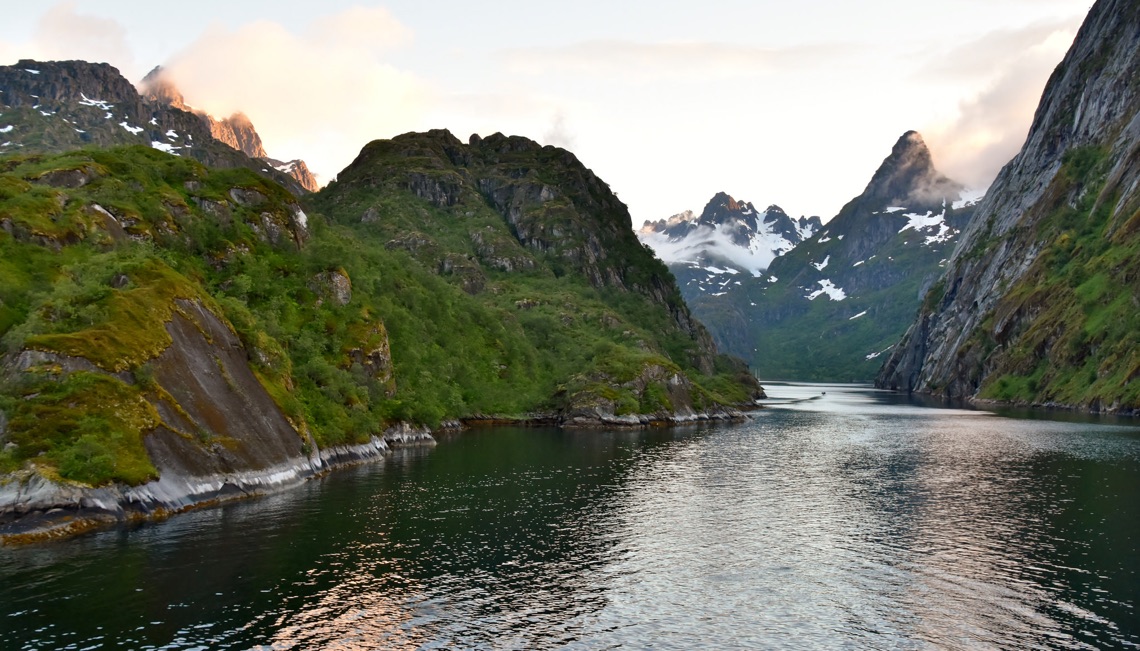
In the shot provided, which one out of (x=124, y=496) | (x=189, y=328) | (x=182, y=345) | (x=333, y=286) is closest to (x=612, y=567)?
(x=124, y=496)

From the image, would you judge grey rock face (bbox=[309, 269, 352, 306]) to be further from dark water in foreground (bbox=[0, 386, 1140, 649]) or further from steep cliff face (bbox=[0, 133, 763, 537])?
dark water in foreground (bbox=[0, 386, 1140, 649])

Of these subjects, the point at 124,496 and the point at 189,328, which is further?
the point at 189,328

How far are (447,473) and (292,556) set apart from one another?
3920 centimetres

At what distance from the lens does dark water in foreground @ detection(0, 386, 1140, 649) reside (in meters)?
38.8

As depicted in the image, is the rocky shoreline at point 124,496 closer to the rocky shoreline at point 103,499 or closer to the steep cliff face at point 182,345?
the rocky shoreline at point 103,499

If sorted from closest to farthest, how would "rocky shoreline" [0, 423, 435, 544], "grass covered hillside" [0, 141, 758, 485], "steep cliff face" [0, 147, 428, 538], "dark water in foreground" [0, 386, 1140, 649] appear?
"dark water in foreground" [0, 386, 1140, 649] → "rocky shoreline" [0, 423, 435, 544] → "steep cliff face" [0, 147, 428, 538] → "grass covered hillside" [0, 141, 758, 485]

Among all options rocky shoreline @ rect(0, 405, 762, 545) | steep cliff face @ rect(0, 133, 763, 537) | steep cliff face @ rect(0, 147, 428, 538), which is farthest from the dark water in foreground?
steep cliff face @ rect(0, 133, 763, 537)

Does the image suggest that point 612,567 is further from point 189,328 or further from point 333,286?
point 333,286

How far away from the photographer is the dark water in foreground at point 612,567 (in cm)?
3875

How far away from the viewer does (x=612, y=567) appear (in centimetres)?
5172

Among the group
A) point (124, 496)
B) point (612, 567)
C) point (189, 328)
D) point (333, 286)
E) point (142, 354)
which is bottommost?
point (612, 567)

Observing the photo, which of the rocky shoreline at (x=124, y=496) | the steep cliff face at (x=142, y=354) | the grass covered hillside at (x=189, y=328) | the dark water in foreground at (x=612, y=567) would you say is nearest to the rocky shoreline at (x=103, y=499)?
the rocky shoreline at (x=124, y=496)

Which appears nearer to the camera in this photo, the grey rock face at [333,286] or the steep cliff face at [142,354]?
the steep cliff face at [142,354]

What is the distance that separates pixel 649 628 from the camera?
3994cm
